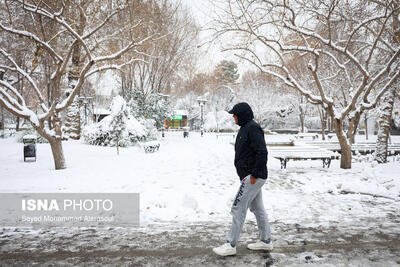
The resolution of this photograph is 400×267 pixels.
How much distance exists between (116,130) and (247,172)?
1339 centimetres

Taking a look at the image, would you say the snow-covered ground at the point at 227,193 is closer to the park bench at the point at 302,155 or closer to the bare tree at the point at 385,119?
the park bench at the point at 302,155

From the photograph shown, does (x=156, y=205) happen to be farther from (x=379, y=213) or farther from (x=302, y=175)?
(x=302, y=175)

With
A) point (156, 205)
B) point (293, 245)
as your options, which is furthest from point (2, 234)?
point (293, 245)

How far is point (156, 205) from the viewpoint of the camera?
5.79 metres

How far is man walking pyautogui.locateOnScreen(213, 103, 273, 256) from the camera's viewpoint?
11.2 ft

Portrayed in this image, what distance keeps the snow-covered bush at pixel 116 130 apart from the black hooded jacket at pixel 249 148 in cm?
1304

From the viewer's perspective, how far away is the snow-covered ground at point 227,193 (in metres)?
4.50

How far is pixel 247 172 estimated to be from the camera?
3.55m

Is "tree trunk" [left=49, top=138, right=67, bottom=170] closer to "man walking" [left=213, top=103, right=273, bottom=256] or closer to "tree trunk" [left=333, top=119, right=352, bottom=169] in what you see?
"man walking" [left=213, top=103, right=273, bottom=256]

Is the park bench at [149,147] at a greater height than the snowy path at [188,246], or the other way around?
the park bench at [149,147]

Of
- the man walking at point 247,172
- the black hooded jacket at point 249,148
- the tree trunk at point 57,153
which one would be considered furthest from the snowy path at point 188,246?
the tree trunk at point 57,153

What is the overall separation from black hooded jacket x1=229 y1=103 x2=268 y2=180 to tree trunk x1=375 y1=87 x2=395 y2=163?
10542mm

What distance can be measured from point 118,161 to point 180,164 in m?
2.62

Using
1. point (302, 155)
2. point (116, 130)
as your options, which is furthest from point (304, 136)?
point (116, 130)
